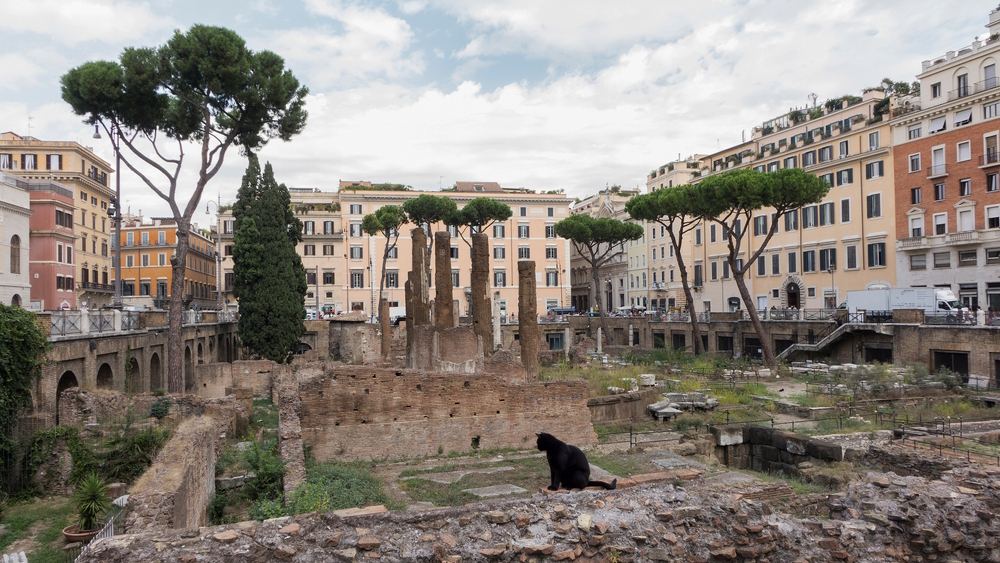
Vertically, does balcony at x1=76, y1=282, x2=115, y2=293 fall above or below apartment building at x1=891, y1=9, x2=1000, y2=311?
below

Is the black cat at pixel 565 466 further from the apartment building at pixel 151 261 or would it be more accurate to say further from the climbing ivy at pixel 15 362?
the apartment building at pixel 151 261

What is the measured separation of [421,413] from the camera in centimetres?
1406

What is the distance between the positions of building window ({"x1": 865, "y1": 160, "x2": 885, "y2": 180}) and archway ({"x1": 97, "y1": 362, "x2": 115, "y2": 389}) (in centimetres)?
4193

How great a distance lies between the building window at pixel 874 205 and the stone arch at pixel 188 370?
39.6m

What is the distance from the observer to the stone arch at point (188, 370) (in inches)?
1097

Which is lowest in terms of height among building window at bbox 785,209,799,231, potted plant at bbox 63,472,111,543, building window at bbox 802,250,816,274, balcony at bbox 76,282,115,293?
potted plant at bbox 63,472,111,543

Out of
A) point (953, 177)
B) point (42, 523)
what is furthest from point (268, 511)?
point (953, 177)

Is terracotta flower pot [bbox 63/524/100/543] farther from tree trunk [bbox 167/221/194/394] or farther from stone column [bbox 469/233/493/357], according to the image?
stone column [bbox 469/233/493/357]

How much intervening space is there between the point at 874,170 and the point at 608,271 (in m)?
34.4

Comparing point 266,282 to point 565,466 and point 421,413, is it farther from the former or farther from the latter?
point 565,466

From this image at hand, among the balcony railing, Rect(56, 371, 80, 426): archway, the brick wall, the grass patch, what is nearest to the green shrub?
the grass patch

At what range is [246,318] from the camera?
32.0 metres

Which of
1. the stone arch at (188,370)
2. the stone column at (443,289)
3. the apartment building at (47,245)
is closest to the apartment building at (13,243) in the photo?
the stone arch at (188,370)

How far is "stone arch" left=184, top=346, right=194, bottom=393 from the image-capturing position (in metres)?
27.9
